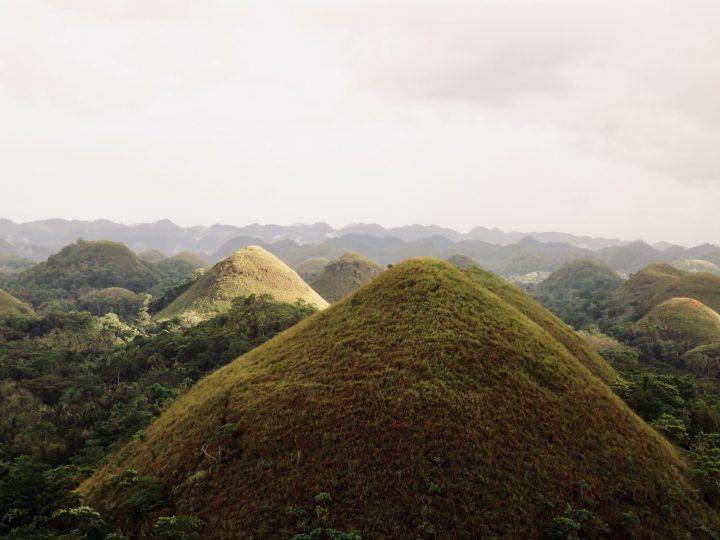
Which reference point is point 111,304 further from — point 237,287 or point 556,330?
point 556,330

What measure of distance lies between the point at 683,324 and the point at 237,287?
92799 mm

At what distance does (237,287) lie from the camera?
Result: 330ft

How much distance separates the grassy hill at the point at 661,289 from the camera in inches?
4439

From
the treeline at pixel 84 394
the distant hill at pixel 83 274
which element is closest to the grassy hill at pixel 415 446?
the treeline at pixel 84 394

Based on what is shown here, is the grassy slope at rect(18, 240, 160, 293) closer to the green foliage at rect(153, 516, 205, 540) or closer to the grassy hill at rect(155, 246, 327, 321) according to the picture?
the grassy hill at rect(155, 246, 327, 321)

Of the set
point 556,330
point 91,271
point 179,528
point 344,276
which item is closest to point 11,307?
point 91,271

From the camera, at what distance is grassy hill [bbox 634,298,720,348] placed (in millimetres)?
88438

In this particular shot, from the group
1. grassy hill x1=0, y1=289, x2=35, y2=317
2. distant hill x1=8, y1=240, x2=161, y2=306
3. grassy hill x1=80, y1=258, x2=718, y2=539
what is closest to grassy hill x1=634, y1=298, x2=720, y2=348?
grassy hill x1=80, y1=258, x2=718, y2=539

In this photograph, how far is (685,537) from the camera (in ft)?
72.2

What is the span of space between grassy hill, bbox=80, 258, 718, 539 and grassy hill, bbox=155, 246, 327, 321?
6398 centimetres

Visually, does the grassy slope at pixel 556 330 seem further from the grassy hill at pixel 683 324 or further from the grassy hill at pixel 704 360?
the grassy hill at pixel 683 324

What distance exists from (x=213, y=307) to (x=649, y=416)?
3080 inches

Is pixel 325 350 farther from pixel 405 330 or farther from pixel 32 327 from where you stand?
pixel 32 327

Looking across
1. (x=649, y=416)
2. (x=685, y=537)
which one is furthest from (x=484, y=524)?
(x=649, y=416)
